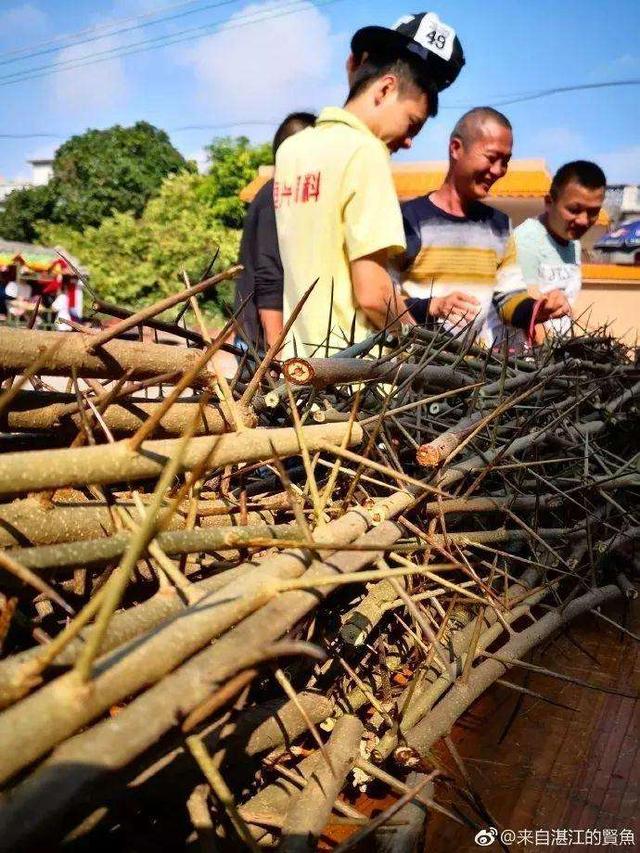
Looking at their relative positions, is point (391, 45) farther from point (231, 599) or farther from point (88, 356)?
point (231, 599)

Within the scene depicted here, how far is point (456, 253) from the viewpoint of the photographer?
11.2 ft

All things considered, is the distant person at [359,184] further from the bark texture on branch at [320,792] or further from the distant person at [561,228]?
the distant person at [561,228]

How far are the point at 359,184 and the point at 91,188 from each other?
30959 millimetres

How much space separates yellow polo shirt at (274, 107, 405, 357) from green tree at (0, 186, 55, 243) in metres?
30.6

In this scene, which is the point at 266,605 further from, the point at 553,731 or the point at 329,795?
the point at 553,731

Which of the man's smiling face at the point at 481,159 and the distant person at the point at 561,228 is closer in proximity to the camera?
the man's smiling face at the point at 481,159

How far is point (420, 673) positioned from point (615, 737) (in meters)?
0.66

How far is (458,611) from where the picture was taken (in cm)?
191

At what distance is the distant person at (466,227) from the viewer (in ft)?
11.1

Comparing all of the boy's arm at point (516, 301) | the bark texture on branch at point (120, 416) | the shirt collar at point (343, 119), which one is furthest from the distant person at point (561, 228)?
the bark texture on branch at point (120, 416)

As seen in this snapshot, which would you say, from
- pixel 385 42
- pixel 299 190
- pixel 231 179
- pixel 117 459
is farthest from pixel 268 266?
pixel 231 179

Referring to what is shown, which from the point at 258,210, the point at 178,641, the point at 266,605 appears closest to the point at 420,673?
the point at 266,605

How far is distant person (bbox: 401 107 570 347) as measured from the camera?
3383mm

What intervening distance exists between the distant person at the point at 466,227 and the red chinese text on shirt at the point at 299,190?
71 centimetres
